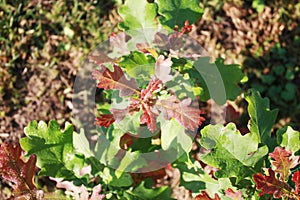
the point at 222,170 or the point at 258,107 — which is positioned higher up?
the point at 258,107

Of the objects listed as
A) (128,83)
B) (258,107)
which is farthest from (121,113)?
(258,107)

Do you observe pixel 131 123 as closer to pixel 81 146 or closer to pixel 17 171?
pixel 81 146

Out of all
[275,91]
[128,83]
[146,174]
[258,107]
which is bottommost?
[146,174]

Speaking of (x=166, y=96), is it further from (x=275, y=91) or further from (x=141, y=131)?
(x=275, y=91)

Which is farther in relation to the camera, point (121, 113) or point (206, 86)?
point (206, 86)

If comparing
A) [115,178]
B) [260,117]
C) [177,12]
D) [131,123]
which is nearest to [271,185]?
[260,117]

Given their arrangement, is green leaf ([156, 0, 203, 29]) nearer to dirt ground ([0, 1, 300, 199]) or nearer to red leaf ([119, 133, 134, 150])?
red leaf ([119, 133, 134, 150])
